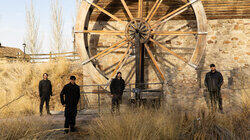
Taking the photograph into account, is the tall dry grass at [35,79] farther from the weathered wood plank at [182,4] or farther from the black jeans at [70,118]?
the black jeans at [70,118]

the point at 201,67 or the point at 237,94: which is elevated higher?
the point at 201,67

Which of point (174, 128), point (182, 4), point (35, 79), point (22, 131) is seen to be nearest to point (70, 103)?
point (22, 131)

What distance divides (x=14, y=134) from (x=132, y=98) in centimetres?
373

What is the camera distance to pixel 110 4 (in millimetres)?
7156

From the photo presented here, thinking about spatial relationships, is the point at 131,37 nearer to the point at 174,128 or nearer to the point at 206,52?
the point at 206,52

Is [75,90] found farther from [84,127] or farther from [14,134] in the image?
[14,134]

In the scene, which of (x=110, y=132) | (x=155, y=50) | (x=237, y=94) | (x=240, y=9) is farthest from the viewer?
(x=155, y=50)

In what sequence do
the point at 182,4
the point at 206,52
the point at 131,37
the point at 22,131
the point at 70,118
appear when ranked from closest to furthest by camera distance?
1. the point at 22,131
2. the point at 70,118
3. the point at 131,37
4. the point at 182,4
5. the point at 206,52

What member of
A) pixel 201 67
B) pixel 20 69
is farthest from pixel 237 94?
pixel 20 69

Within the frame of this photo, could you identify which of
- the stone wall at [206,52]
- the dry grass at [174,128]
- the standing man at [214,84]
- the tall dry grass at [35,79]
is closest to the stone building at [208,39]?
the stone wall at [206,52]

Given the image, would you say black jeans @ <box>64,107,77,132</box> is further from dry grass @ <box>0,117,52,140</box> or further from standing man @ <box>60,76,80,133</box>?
dry grass @ <box>0,117,52,140</box>

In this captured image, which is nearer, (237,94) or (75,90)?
(75,90)

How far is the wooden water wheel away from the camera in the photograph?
255 inches

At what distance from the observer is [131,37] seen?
21.8 feet
